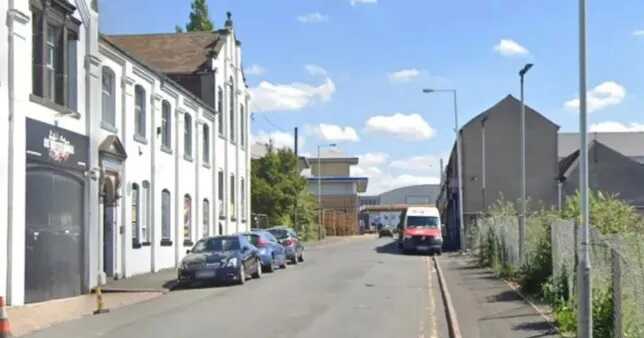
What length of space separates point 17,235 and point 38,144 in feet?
7.19

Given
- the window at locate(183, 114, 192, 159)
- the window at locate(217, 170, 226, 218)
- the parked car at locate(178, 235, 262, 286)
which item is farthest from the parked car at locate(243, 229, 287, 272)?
the window at locate(217, 170, 226, 218)

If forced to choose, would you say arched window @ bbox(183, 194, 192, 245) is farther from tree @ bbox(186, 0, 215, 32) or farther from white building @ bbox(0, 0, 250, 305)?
tree @ bbox(186, 0, 215, 32)

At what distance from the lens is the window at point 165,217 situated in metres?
32.1

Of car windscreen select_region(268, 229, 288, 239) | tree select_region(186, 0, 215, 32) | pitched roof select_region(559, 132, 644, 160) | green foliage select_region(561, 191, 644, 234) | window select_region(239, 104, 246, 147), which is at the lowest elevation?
car windscreen select_region(268, 229, 288, 239)

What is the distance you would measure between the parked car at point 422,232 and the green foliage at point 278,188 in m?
15.7

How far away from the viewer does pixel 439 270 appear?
102ft

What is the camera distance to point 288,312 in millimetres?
17312

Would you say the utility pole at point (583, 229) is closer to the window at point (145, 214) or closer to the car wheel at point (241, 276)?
the car wheel at point (241, 276)

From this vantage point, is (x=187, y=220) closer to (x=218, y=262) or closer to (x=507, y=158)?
(x=218, y=262)

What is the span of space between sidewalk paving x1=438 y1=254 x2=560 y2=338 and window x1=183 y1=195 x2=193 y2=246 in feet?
41.7

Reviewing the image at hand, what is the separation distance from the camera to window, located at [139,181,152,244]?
29531 mm

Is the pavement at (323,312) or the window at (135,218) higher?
the window at (135,218)

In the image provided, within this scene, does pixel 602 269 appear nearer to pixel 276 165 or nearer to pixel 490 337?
pixel 490 337

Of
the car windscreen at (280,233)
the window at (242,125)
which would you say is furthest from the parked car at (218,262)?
the window at (242,125)
